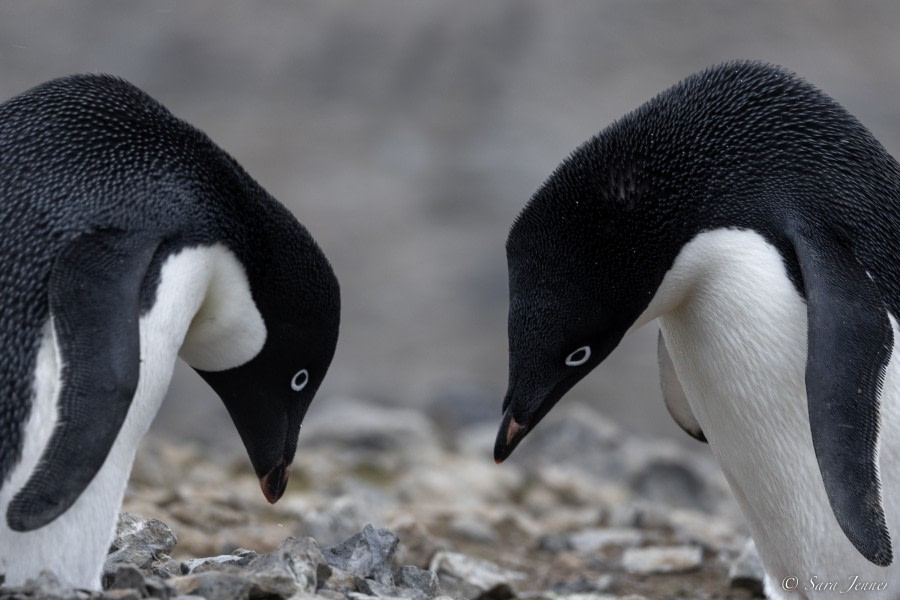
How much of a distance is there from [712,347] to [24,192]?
1902 millimetres

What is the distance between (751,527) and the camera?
3.88 meters

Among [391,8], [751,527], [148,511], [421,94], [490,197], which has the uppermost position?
[391,8]

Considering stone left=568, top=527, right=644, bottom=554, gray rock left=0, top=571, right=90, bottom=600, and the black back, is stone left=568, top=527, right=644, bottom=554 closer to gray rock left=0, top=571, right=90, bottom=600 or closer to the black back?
the black back

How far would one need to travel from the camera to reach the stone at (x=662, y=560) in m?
4.96

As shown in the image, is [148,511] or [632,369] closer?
[148,511]

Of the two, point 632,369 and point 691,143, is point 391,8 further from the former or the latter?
point 691,143

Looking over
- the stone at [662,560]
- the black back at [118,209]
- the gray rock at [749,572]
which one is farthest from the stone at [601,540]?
the black back at [118,209]

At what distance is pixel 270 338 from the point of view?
342 centimetres

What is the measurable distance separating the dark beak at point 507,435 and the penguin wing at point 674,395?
0.81 m

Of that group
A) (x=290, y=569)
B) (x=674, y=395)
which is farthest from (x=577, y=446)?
(x=290, y=569)

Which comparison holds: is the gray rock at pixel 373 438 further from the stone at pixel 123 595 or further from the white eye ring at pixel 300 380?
the stone at pixel 123 595

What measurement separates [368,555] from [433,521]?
264 centimetres

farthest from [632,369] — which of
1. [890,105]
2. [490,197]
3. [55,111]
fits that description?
[55,111]

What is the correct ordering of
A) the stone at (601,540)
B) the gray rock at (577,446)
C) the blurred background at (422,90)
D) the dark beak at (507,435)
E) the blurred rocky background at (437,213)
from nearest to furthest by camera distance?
the dark beak at (507,435)
the stone at (601,540)
the blurred rocky background at (437,213)
the gray rock at (577,446)
the blurred background at (422,90)
